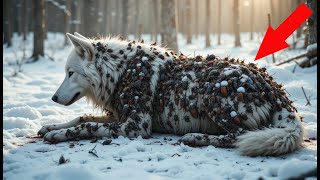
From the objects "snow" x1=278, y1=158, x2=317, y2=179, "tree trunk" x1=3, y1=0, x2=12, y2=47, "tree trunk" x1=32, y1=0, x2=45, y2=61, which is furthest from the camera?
"tree trunk" x1=3, y1=0, x2=12, y2=47

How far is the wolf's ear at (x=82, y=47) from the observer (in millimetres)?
4332

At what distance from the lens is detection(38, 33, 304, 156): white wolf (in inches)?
142

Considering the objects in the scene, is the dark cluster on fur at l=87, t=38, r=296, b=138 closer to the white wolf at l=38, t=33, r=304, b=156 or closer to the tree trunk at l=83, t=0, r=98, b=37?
the white wolf at l=38, t=33, r=304, b=156

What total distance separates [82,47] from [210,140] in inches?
81.4

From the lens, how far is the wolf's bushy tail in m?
3.18

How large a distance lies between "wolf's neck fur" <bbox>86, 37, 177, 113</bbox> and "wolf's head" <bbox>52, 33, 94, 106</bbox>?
9cm

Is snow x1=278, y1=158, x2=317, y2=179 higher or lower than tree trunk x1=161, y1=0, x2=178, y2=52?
lower

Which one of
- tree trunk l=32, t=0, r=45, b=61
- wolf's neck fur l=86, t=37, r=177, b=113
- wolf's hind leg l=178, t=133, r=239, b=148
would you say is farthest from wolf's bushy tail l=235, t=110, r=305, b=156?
tree trunk l=32, t=0, r=45, b=61

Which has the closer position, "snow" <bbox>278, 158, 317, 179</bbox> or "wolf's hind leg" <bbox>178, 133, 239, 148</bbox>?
"snow" <bbox>278, 158, 317, 179</bbox>

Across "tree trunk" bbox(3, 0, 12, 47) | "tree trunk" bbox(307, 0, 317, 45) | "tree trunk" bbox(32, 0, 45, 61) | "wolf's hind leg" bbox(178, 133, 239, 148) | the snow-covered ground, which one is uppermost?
"tree trunk" bbox(3, 0, 12, 47)

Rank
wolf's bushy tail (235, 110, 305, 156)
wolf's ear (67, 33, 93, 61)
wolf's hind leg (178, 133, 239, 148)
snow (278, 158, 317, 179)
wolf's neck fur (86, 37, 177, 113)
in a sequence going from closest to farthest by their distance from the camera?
snow (278, 158, 317, 179), wolf's bushy tail (235, 110, 305, 156), wolf's hind leg (178, 133, 239, 148), wolf's ear (67, 33, 93, 61), wolf's neck fur (86, 37, 177, 113)

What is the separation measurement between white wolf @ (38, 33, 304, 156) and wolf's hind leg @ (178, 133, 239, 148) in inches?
0.4

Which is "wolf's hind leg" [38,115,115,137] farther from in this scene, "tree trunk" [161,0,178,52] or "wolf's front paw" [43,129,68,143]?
"tree trunk" [161,0,178,52]

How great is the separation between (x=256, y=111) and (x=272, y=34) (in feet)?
10.7
